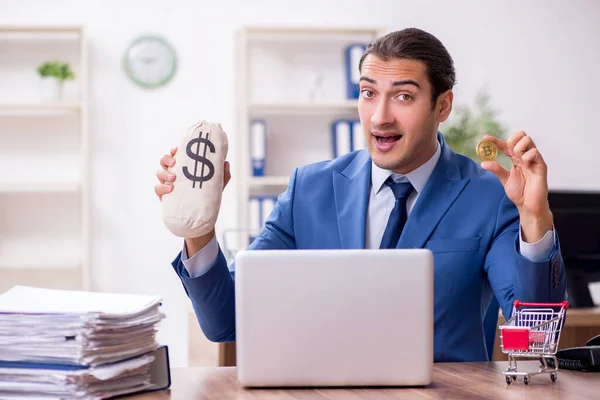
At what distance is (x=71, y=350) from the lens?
114 cm

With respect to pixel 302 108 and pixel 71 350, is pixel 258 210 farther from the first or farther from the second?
pixel 71 350

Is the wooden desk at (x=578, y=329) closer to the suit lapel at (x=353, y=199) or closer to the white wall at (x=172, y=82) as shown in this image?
the suit lapel at (x=353, y=199)

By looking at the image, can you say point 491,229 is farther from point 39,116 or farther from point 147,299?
point 39,116

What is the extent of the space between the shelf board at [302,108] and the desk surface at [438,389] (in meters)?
3.03

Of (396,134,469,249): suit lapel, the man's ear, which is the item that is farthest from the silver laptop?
the man's ear

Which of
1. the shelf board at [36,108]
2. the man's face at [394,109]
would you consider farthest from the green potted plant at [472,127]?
the man's face at [394,109]

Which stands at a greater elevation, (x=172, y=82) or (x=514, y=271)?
(x=172, y=82)

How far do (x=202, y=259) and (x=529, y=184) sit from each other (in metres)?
0.63

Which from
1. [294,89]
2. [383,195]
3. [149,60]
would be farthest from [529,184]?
[149,60]

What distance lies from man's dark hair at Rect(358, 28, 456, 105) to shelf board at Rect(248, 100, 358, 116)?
2.41m

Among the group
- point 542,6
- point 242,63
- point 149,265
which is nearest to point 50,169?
point 149,265

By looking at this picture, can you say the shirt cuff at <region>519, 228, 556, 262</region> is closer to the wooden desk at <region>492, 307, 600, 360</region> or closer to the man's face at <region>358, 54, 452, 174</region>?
the man's face at <region>358, 54, 452, 174</region>

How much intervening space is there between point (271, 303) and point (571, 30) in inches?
164

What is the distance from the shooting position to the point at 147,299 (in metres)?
1.29
